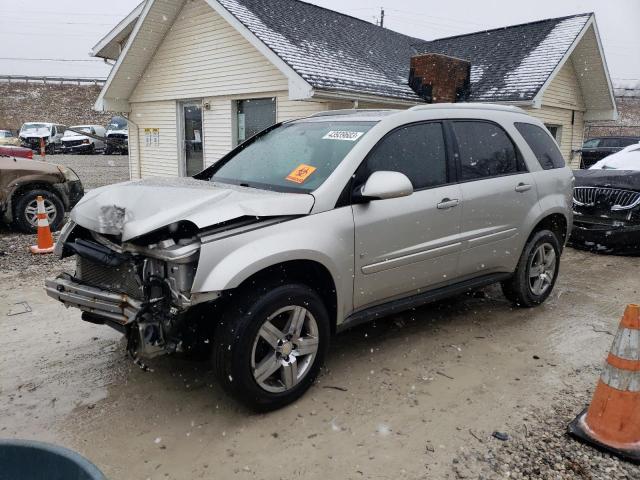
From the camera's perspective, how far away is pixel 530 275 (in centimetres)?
496

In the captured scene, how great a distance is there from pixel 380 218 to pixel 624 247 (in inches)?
225

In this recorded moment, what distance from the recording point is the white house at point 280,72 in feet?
35.4

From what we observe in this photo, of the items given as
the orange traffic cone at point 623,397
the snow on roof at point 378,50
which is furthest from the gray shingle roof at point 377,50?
the orange traffic cone at point 623,397

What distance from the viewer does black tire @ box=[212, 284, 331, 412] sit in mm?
2891

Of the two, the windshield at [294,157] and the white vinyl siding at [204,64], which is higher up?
the white vinyl siding at [204,64]

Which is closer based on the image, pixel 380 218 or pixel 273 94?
pixel 380 218

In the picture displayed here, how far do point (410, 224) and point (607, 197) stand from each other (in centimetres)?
532

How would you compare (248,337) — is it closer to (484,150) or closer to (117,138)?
(484,150)

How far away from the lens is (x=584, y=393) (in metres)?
3.47

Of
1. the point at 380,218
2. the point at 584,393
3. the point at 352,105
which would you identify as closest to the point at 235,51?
the point at 352,105

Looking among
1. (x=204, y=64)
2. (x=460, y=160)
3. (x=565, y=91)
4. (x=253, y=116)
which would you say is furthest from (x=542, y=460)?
(x=565, y=91)

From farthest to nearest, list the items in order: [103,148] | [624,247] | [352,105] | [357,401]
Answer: [103,148] < [352,105] < [624,247] < [357,401]

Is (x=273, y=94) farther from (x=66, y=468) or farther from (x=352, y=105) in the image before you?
(x=66, y=468)

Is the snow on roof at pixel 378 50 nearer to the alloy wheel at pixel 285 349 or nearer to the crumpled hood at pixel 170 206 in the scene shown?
the crumpled hood at pixel 170 206
